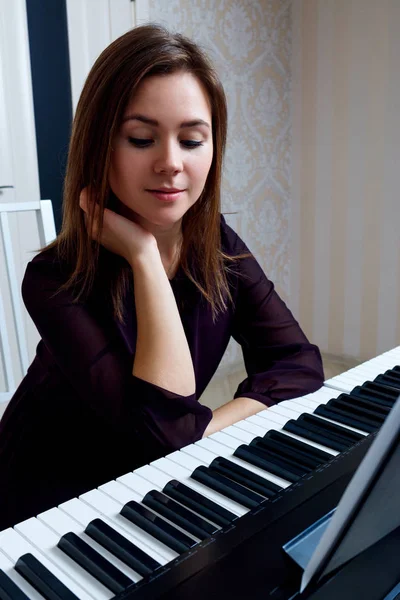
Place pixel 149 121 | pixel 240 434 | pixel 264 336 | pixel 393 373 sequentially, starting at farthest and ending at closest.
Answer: pixel 264 336 < pixel 393 373 < pixel 149 121 < pixel 240 434

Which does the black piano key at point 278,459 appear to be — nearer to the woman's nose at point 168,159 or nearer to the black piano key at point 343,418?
the black piano key at point 343,418

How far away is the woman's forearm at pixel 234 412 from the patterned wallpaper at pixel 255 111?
7.62ft

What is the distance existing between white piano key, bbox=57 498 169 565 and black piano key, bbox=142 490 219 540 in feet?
0.14

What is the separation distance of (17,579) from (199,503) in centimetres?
20

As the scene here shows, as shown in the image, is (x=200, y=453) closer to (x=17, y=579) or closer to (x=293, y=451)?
(x=293, y=451)

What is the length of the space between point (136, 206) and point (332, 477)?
0.58 m

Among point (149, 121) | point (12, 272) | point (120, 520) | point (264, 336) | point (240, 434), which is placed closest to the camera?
point (120, 520)

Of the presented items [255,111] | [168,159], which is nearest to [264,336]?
[168,159]

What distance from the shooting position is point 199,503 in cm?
63

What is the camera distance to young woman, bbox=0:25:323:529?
935 mm

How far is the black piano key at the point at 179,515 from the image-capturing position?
58 cm

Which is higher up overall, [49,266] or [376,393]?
[49,266]

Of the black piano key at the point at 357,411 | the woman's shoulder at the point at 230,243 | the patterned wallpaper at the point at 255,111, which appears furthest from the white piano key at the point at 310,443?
the patterned wallpaper at the point at 255,111

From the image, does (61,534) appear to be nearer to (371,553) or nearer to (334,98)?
(371,553)
